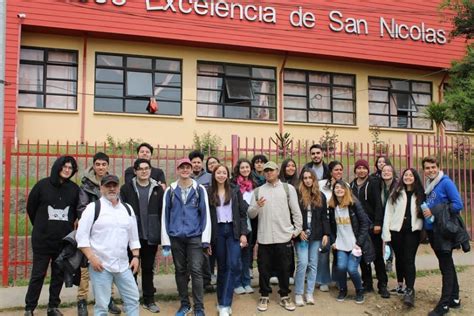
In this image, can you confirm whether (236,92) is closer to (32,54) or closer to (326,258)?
(32,54)

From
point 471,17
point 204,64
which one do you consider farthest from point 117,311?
Answer: point 471,17

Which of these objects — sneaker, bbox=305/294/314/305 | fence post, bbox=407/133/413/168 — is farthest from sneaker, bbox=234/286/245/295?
fence post, bbox=407/133/413/168

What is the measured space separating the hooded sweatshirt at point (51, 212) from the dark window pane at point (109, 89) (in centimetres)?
887

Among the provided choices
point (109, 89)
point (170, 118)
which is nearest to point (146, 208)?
point (170, 118)

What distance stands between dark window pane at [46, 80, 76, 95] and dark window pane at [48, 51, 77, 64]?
2.01 feet

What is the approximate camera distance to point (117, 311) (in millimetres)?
5660

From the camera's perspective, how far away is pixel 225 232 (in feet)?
18.5

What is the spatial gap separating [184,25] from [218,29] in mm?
1035

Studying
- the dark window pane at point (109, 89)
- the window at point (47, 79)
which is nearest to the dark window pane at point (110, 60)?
the dark window pane at point (109, 89)

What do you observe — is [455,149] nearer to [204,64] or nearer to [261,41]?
[261,41]

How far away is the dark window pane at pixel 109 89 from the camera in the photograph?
45.3ft

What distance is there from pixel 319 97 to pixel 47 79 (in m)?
8.76

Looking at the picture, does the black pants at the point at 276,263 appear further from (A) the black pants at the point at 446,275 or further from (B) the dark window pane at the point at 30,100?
(B) the dark window pane at the point at 30,100

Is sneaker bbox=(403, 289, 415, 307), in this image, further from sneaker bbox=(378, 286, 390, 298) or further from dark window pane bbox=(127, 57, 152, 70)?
dark window pane bbox=(127, 57, 152, 70)
